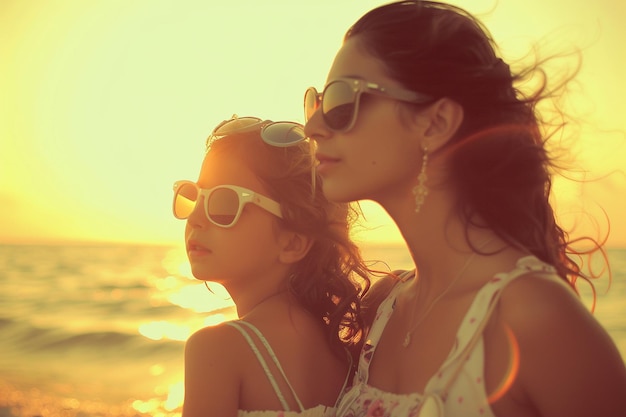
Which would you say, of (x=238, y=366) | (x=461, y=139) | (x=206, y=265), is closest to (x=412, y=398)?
(x=238, y=366)

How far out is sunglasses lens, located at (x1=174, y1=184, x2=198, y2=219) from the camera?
3506 millimetres

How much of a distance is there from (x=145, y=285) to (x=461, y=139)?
26772mm

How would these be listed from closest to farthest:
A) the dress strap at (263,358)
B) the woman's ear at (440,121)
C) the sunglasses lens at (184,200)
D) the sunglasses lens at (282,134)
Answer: the woman's ear at (440,121)
the dress strap at (263,358)
the sunglasses lens at (282,134)
the sunglasses lens at (184,200)

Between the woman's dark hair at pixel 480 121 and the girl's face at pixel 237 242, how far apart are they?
109 centimetres

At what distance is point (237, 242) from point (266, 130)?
2.04 feet

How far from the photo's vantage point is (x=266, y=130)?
3400 mm

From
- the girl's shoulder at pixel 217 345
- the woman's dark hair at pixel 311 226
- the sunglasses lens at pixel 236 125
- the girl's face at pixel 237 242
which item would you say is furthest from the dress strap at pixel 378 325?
the sunglasses lens at pixel 236 125

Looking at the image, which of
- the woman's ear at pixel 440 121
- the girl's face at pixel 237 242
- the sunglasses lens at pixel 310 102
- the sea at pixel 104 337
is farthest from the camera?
the sea at pixel 104 337

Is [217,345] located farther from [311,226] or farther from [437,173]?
[437,173]

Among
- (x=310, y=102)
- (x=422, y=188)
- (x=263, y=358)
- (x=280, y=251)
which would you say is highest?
(x=310, y=102)

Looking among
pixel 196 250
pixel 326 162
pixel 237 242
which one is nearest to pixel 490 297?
pixel 326 162

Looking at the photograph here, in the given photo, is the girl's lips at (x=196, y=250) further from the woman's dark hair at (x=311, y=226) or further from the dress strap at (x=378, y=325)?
the dress strap at (x=378, y=325)

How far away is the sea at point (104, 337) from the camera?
33.3ft

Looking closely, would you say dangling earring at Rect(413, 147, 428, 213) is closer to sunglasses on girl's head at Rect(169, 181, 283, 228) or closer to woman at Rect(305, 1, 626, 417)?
woman at Rect(305, 1, 626, 417)
